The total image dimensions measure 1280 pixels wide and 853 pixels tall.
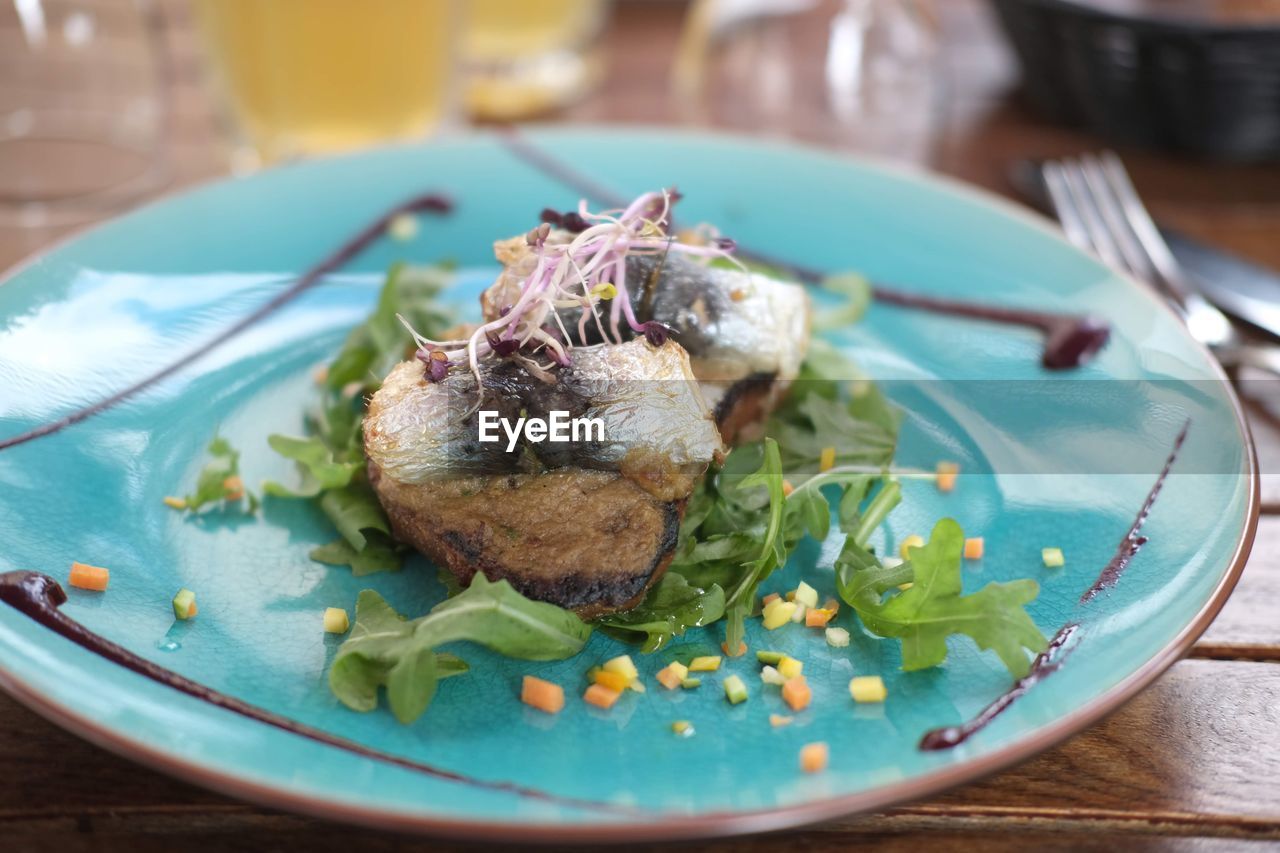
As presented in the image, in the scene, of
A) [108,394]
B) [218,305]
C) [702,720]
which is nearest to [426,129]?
[218,305]

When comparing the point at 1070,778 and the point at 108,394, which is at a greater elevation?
the point at 108,394

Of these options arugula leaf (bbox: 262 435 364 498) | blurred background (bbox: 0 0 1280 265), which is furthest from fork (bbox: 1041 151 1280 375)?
arugula leaf (bbox: 262 435 364 498)

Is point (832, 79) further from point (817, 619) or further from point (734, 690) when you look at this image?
point (734, 690)

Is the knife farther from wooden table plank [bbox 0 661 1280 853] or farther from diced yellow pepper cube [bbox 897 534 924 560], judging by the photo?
wooden table plank [bbox 0 661 1280 853]

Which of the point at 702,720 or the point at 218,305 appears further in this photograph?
the point at 218,305

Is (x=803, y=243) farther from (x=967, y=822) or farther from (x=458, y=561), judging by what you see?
(x=967, y=822)

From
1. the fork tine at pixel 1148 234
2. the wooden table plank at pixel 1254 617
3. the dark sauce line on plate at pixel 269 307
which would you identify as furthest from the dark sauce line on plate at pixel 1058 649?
the dark sauce line on plate at pixel 269 307

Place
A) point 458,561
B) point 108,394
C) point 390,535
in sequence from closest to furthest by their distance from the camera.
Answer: point 458,561, point 390,535, point 108,394
